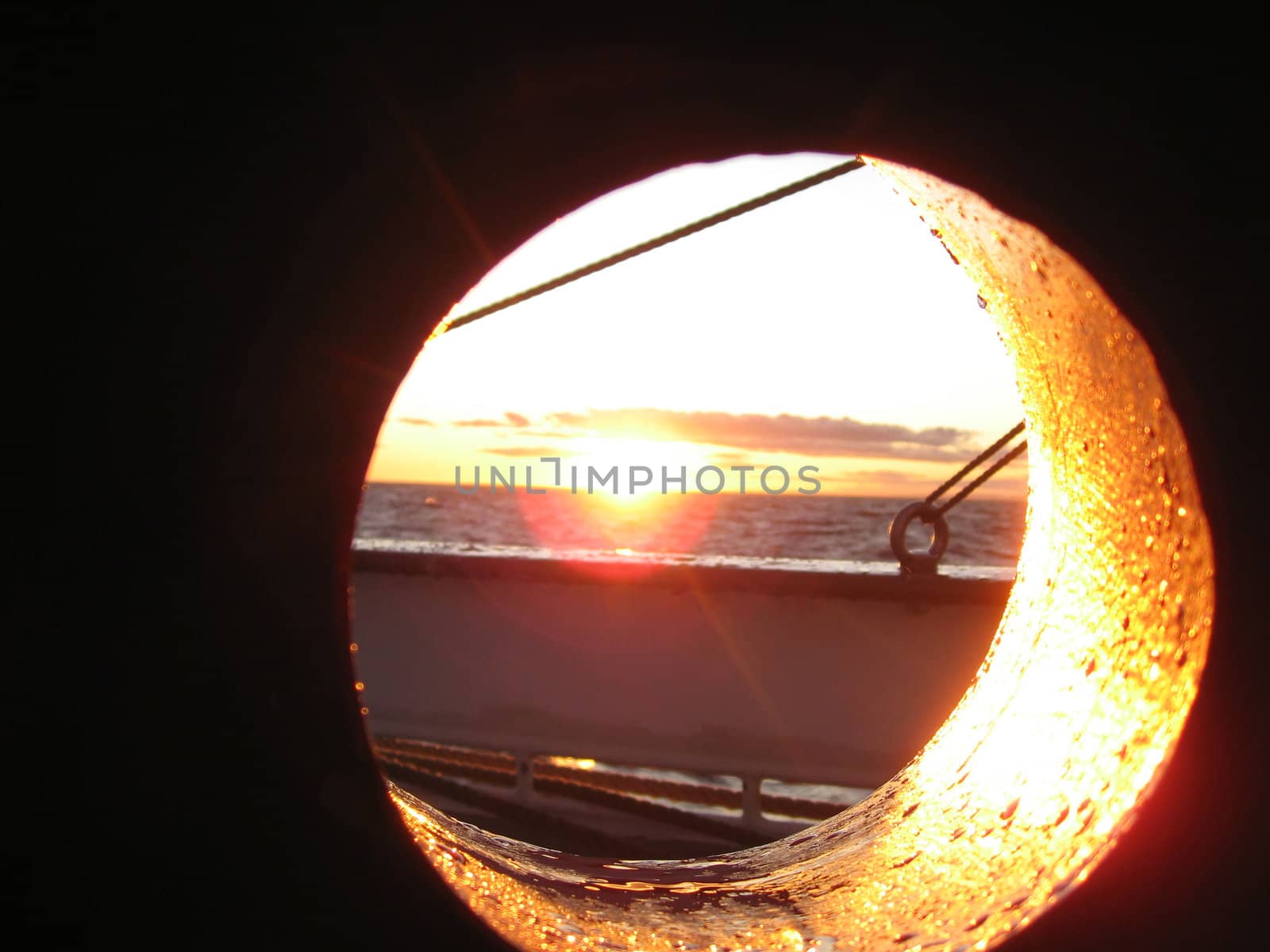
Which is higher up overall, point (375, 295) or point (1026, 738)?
point (375, 295)

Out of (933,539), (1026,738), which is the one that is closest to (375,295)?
(1026,738)

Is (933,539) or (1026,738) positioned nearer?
(1026,738)

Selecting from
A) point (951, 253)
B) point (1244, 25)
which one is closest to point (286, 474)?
point (1244, 25)

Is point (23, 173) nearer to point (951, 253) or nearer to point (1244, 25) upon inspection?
point (1244, 25)

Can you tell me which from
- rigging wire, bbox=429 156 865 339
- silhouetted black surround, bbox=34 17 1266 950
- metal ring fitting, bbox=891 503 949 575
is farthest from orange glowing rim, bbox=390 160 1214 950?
metal ring fitting, bbox=891 503 949 575

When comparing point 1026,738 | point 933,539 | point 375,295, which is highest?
point 933,539

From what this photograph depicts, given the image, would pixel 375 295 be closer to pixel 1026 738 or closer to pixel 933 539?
pixel 1026 738

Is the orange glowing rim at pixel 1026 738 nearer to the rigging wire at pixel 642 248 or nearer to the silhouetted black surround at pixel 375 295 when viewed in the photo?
the silhouetted black surround at pixel 375 295
